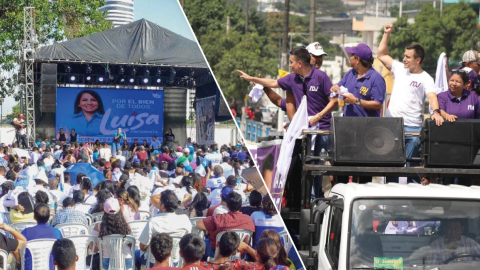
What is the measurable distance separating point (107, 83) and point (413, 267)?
2.15 metres

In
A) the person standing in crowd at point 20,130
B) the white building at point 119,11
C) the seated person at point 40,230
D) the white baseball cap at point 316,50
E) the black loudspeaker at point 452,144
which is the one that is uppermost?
the white building at point 119,11

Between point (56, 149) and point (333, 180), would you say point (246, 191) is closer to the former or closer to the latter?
point (56, 149)

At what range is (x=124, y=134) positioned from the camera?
16.0 feet

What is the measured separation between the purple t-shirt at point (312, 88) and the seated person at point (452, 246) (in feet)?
7.31

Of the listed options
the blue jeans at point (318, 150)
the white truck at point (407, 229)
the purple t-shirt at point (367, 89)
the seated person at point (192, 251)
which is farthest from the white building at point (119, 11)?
the purple t-shirt at point (367, 89)

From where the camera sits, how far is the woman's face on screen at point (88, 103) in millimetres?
4711

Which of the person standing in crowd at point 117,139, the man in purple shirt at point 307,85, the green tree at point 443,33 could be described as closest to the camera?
the person standing in crowd at point 117,139

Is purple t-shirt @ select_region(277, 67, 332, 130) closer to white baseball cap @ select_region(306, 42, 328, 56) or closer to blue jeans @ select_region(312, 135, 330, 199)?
blue jeans @ select_region(312, 135, 330, 199)

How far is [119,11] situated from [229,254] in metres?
1.59

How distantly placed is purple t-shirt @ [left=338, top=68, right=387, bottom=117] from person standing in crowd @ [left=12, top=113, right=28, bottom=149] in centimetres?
342

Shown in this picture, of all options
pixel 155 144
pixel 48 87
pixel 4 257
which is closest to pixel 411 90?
pixel 155 144

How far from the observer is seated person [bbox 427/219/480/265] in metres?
5.12

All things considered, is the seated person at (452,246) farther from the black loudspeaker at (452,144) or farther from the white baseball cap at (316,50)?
the white baseball cap at (316,50)

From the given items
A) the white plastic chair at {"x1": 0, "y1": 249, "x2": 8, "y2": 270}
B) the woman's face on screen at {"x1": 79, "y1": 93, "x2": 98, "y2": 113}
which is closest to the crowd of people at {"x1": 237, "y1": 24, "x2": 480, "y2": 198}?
the woman's face on screen at {"x1": 79, "y1": 93, "x2": 98, "y2": 113}
